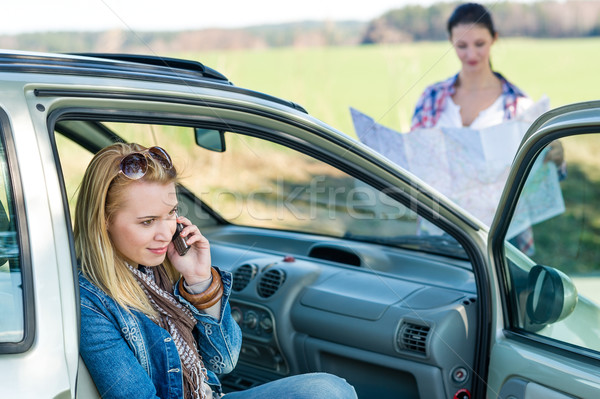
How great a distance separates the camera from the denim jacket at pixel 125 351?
1.77 meters

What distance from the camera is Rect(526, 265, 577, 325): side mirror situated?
7.43 ft

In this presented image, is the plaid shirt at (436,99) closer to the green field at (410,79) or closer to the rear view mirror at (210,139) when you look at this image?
the rear view mirror at (210,139)

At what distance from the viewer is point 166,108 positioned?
1.96 metres

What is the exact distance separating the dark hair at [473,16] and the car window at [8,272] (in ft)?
10.8

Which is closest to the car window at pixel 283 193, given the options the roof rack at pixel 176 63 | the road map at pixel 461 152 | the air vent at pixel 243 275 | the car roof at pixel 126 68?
the road map at pixel 461 152

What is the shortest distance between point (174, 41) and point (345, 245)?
10013 millimetres

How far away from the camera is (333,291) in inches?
117

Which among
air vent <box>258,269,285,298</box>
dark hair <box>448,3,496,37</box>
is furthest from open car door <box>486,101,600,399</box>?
dark hair <box>448,3,496,37</box>

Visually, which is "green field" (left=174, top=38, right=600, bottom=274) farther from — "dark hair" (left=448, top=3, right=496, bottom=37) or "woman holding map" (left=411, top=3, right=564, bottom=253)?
"dark hair" (left=448, top=3, right=496, bottom=37)

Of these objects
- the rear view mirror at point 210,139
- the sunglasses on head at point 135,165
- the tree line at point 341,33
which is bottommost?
the sunglasses on head at point 135,165

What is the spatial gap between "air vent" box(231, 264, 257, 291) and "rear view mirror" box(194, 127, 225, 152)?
0.65m

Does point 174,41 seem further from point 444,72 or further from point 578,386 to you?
point 578,386

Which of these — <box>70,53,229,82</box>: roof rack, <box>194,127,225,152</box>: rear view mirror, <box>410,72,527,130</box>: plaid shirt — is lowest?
<box>194,127,225,152</box>: rear view mirror

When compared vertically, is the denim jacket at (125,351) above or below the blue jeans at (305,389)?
above
